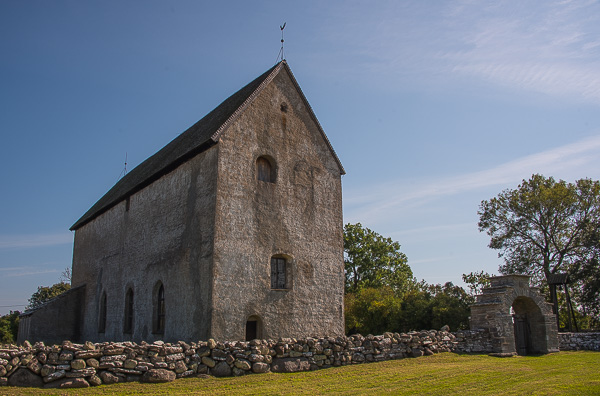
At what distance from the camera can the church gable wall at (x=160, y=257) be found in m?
18.2

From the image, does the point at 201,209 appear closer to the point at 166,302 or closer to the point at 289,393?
the point at 166,302

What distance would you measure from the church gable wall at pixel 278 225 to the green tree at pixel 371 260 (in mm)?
27499

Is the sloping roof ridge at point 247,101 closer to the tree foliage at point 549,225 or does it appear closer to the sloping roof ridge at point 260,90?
the sloping roof ridge at point 260,90

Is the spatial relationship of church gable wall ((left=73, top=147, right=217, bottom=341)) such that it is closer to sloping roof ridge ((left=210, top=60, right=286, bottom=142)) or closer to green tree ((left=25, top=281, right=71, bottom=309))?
sloping roof ridge ((left=210, top=60, right=286, bottom=142))

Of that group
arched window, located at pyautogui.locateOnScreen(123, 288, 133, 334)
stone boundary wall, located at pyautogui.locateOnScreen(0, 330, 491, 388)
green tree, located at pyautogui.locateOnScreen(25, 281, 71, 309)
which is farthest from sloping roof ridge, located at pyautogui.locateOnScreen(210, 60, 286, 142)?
green tree, located at pyautogui.locateOnScreen(25, 281, 71, 309)

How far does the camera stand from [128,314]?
A: 2384cm

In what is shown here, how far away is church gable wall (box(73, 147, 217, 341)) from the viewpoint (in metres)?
18.2

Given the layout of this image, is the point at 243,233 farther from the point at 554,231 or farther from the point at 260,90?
the point at 554,231

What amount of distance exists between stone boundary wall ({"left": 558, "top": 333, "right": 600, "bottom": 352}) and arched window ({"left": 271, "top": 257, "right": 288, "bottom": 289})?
49.1ft

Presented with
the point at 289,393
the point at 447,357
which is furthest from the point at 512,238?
the point at 289,393

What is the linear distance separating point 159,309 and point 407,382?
12.1 meters

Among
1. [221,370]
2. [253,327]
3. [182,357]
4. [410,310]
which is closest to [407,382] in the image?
[221,370]

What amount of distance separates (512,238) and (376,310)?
1863 centimetres

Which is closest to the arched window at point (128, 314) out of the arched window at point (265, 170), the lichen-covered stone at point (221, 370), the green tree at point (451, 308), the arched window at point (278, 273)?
the arched window at point (278, 273)
